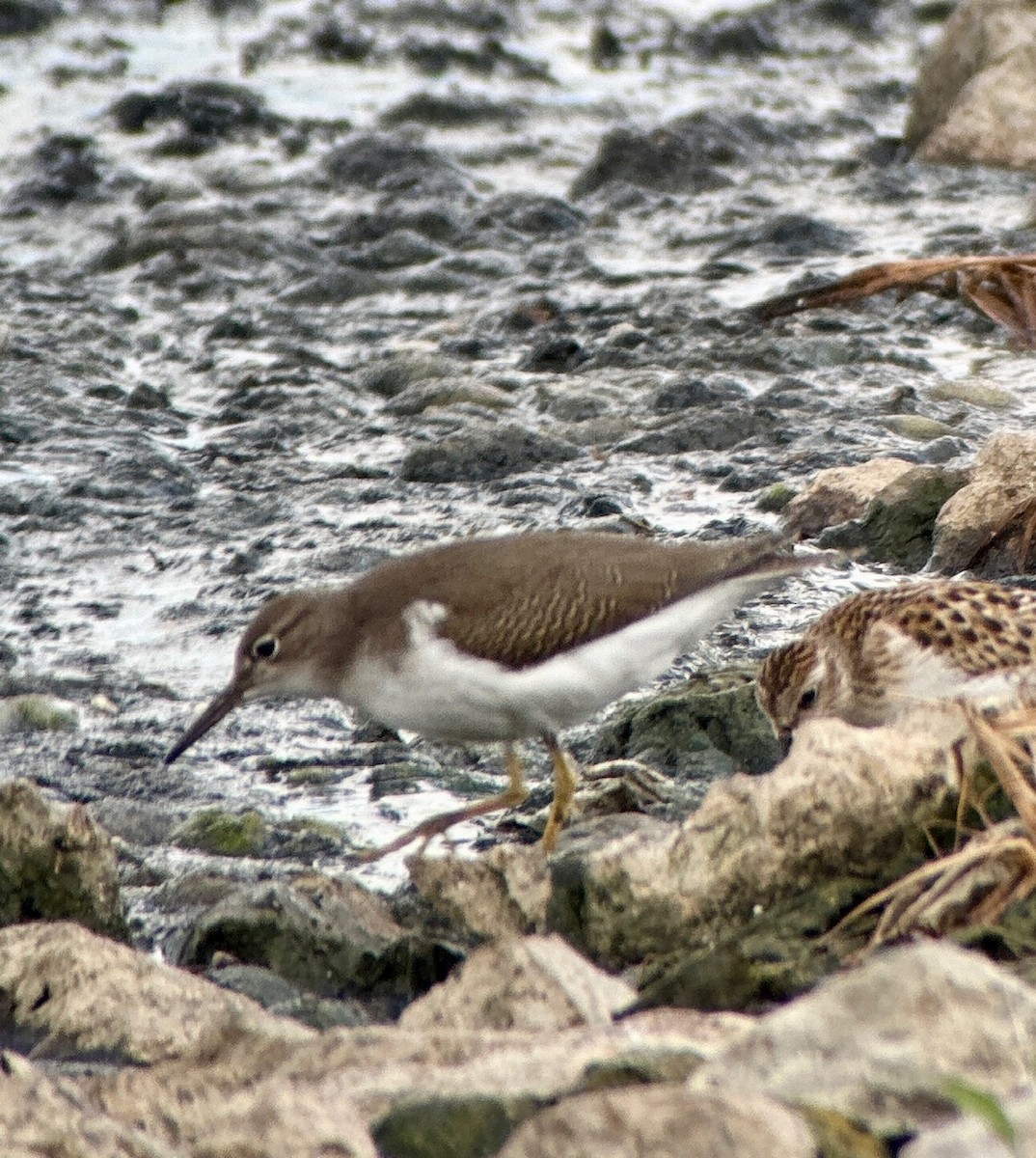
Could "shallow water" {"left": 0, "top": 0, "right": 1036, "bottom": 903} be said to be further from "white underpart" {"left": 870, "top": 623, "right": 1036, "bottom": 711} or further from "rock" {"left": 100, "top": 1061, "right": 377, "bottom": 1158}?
"rock" {"left": 100, "top": 1061, "right": 377, "bottom": 1158}

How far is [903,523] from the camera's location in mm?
8789

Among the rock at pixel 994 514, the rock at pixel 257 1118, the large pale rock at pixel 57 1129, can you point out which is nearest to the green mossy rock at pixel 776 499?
the rock at pixel 994 514

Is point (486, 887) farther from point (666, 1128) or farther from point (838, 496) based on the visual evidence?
point (838, 496)

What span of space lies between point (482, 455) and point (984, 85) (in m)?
6.27

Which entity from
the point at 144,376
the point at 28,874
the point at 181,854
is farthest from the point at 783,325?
the point at 28,874

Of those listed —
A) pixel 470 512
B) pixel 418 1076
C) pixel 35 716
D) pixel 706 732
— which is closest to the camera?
pixel 418 1076

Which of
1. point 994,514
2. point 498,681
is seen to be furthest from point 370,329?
point 498,681

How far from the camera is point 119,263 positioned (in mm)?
13406

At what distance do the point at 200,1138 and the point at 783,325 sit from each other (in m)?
8.64

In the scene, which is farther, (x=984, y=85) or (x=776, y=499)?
(x=984, y=85)

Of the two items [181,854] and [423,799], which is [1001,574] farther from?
[181,854]

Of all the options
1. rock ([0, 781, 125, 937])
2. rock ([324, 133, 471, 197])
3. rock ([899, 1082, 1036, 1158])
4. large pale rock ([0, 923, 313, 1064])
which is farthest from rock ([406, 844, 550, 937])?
rock ([324, 133, 471, 197])

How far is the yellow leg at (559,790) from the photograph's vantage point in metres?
6.43

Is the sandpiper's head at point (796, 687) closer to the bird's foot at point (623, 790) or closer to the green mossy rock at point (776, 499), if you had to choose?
the bird's foot at point (623, 790)
